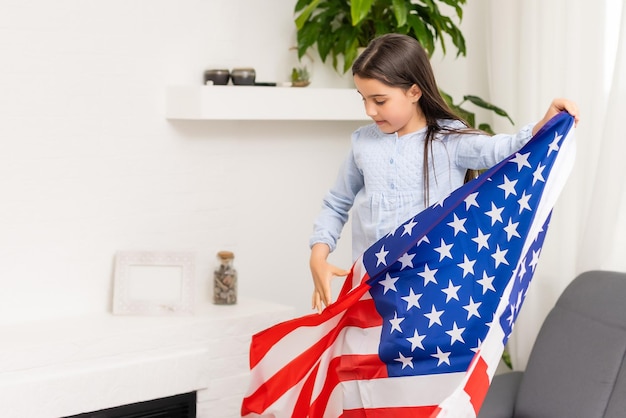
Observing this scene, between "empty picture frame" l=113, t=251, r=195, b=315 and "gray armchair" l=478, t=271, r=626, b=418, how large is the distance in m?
1.14

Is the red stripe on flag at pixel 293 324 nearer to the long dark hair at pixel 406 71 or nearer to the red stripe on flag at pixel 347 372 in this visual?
the red stripe on flag at pixel 347 372

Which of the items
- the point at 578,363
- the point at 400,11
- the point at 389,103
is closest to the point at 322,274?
the point at 389,103

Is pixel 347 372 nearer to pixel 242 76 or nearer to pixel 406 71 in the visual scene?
pixel 406 71

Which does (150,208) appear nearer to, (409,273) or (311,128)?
(311,128)

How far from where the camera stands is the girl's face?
2350mm

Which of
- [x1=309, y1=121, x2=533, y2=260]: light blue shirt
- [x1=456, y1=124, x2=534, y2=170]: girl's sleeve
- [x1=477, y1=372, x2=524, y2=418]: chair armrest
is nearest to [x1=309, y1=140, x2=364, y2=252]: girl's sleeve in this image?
[x1=309, y1=121, x2=533, y2=260]: light blue shirt

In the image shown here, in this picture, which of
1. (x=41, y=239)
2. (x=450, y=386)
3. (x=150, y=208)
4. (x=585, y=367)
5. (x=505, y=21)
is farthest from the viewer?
(x=505, y=21)

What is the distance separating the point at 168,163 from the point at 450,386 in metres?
1.69

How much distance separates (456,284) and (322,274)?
13.4 inches

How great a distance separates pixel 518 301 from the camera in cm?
229

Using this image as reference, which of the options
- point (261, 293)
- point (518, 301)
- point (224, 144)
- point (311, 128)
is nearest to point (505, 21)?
point (311, 128)

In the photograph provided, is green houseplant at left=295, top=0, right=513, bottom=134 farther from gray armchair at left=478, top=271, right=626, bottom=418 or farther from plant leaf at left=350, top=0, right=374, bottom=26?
gray armchair at left=478, top=271, right=626, bottom=418

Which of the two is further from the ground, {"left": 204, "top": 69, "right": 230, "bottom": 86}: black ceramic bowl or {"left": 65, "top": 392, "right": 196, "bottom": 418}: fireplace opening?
{"left": 204, "top": 69, "right": 230, "bottom": 86}: black ceramic bowl

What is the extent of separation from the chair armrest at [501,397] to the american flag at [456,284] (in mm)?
912
